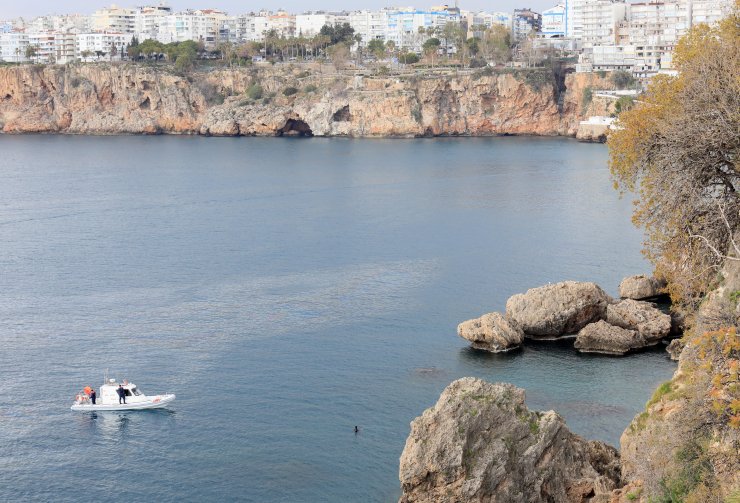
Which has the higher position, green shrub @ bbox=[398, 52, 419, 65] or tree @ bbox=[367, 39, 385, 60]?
tree @ bbox=[367, 39, 385, 60]

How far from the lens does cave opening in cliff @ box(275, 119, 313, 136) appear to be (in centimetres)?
13575

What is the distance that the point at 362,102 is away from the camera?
128 metres

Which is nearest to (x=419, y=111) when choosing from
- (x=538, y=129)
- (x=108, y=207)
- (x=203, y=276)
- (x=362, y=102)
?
(x=362, y=102)

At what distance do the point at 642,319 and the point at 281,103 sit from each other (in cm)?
9979

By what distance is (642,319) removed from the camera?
128ft

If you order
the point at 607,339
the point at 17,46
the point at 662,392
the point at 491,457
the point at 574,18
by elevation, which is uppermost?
the point at 574,18

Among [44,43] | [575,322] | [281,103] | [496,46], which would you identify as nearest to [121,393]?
[575,322]

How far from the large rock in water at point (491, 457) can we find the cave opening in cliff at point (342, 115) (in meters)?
108

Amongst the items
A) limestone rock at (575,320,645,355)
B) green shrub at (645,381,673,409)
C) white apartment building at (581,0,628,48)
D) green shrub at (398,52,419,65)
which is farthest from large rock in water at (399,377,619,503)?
white apartment building at (581,0,628,48)

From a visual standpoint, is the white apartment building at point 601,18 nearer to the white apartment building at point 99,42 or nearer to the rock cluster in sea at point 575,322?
the white apartment building at point 99,42

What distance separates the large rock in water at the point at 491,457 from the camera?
75.0 ft

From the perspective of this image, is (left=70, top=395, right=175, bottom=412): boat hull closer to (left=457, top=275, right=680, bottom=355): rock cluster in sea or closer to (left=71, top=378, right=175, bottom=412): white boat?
(left=71, top=378, right=175, bottom=412): white boat

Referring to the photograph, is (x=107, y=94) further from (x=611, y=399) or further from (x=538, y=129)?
(x=611, y=399)

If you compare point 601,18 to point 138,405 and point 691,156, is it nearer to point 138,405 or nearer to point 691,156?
point 138,405
